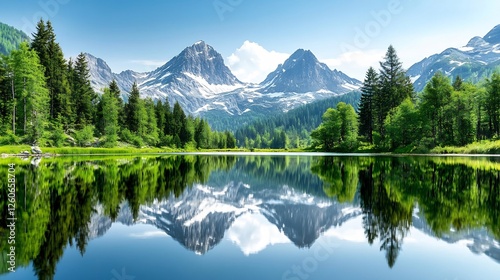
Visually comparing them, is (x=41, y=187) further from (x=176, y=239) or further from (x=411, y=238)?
(x=411, y=238)

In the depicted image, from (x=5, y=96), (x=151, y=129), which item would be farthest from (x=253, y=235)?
(x=151, y=129)

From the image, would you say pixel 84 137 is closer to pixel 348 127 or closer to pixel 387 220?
pixel 348 127

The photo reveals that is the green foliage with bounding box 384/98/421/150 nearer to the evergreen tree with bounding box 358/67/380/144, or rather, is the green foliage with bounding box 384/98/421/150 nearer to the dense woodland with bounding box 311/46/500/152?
the dense woodland with bounding box 311/46/500/152

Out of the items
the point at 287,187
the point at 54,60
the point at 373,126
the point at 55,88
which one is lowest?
the point at 287,187

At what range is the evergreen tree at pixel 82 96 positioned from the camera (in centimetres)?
9812

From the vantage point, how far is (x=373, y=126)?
11138 centimetres

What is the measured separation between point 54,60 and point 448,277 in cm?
10669

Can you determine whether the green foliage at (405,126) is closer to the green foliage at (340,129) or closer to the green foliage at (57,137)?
the green foliage at (340,129)

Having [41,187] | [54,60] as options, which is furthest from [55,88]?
[41,187]

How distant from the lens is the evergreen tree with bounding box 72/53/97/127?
98125mm

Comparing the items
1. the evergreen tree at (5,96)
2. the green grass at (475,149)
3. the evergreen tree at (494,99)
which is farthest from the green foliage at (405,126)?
the evergreen tree at (5,96)

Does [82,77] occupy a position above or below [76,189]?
above

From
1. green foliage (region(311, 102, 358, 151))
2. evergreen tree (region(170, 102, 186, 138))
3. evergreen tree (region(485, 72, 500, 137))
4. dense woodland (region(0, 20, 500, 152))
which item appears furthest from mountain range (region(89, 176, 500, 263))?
evergreen tree (region(170, 102, 186, 138))

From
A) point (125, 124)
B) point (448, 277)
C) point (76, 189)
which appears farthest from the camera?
point (125, 124)
